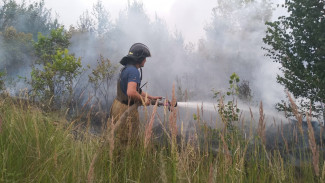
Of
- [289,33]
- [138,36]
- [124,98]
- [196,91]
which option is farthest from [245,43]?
[124,98]

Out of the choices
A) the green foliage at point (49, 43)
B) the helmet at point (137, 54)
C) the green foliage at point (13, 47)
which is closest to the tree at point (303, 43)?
the helmet at point (137, 54)

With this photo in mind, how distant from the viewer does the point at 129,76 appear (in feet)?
9.05

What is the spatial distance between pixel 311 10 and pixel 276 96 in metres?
15.4

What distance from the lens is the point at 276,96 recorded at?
21453 mm

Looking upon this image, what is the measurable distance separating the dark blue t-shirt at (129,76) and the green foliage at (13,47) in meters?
23.7

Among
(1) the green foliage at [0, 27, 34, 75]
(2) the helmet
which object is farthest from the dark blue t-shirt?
(1) the green foliage at [0, 27, 34, 75]

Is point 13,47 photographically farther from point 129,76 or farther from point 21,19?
point 129,76

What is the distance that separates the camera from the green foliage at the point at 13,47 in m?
23.7

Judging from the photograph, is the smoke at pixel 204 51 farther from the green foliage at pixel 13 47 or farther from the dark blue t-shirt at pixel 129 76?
the dark blue t-shirt at pixel 129 76

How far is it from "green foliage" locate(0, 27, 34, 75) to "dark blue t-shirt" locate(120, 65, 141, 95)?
23708mm

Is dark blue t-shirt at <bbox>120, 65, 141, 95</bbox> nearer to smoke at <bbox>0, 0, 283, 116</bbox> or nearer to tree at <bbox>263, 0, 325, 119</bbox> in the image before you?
tree at <bbox>263, 0, 325, 119</bbox>

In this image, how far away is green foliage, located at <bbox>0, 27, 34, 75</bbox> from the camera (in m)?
23.7

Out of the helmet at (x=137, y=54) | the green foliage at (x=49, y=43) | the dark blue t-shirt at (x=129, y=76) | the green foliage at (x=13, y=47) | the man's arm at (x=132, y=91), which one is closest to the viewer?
the man's arm at (x=132, y=91)

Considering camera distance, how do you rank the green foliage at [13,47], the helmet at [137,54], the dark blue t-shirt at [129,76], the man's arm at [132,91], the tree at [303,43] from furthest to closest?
the green foliage at [13,47] < the tree at [303,43] < the helmet at [137,54] < the dark blue t-shirt at [129,76] < the man's arm at [132,91]
